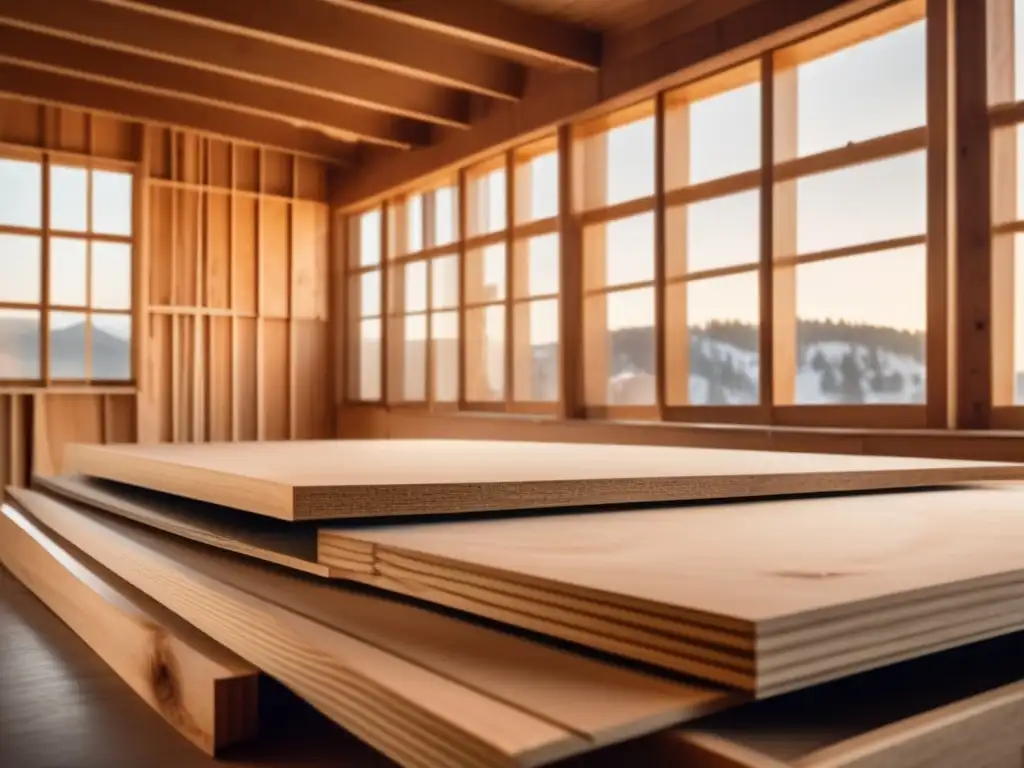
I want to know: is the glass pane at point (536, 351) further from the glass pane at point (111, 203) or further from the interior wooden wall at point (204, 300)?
the glass pane at point (111, 203)

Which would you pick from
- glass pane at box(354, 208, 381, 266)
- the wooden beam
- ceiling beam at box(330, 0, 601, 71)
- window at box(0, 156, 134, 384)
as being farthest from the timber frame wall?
window at box(0, 156, 134, 384)

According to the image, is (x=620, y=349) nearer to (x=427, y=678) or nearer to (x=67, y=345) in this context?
(x=67, y=345)

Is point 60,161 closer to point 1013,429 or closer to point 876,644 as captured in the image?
point 1013,429

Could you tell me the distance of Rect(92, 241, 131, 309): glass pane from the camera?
7.44 m

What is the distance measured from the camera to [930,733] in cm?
98

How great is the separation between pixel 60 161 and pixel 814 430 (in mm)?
6170

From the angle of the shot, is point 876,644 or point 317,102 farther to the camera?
point 317,102

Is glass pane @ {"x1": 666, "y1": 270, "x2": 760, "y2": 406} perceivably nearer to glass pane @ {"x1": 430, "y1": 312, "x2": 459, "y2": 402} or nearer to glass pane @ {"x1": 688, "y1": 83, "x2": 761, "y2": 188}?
glass pane @ {"x1": 688, "y1": 83, "x2": 761, "y2": 188}

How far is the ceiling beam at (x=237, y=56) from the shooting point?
5391 millimetres

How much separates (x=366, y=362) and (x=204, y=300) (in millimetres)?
1570

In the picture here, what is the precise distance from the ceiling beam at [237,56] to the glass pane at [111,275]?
196 centimetres

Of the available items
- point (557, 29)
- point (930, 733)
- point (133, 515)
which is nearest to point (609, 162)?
point (557, 29)

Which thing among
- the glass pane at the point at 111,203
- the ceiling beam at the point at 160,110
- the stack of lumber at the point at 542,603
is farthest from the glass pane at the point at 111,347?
the stack of lumber at the point at 542,603

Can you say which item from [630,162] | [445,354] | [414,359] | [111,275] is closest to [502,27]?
[630,162]
